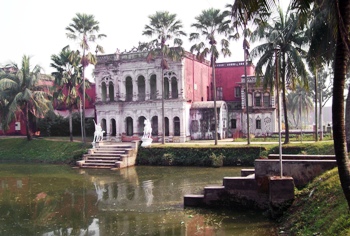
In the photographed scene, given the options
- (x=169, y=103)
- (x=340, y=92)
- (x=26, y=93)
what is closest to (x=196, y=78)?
(x=169, y=103)

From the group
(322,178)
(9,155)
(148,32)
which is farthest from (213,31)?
(9,155)

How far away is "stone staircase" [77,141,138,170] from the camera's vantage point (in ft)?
86.0

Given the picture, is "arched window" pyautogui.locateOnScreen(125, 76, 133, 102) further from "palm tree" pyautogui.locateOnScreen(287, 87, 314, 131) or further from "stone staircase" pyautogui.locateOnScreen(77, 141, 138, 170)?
"palm tree" pyautogui.locateOnScreen(287, 87, 314, 131)

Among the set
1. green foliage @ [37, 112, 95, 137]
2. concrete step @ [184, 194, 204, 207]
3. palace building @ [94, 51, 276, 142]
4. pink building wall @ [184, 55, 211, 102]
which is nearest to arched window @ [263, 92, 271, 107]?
palace building @ [94, 51, 276, 142]

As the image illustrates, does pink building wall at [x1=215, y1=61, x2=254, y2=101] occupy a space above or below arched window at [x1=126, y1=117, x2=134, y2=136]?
above

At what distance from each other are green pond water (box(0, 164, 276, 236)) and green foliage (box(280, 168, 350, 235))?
0.80 m

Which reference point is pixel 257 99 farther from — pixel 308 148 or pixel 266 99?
pixel 308 148

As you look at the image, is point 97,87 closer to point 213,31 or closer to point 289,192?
point 213,31

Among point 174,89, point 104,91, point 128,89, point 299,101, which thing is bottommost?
point 299,101

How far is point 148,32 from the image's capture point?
2875 centimetres

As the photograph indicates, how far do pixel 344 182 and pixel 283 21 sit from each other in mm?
18664

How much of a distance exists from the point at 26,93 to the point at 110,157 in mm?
11808

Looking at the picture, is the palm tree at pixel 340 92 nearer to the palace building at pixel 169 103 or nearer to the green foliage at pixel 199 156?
the green foliage at pixel 199 156

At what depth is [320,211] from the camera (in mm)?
8922
